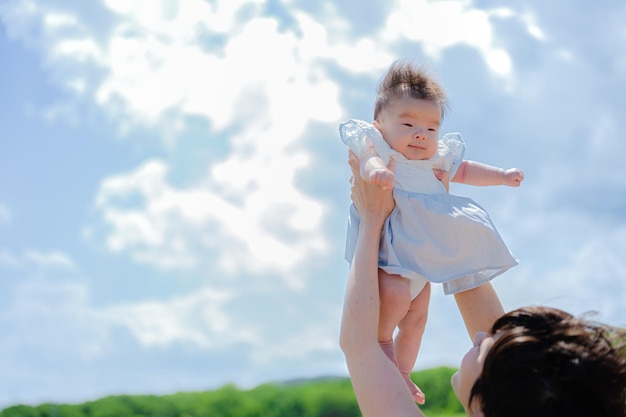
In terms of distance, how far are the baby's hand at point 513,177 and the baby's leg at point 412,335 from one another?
504 millimetres

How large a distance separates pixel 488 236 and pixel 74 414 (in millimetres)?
7042

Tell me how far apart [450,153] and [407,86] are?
0.29 m

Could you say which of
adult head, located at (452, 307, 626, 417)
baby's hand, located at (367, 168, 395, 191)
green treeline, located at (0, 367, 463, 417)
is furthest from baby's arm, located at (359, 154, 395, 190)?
green treeline, located at (0, 367, 463, 417)

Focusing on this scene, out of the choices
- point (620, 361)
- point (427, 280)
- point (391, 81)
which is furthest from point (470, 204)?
point (620, 361)

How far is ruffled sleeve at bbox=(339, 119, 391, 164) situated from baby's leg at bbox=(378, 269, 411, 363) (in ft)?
Answer: 1.28

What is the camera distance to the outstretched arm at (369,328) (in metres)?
2.02

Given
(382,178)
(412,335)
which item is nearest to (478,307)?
(412,335)

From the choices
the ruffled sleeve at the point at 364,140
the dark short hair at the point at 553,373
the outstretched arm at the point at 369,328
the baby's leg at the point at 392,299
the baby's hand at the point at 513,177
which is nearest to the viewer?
the dark short hair at the point at 553,373

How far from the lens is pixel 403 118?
2.51m

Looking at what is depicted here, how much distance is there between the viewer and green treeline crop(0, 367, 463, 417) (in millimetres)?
8531

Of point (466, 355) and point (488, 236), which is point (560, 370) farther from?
point (488, 236)

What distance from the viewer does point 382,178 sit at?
219cm

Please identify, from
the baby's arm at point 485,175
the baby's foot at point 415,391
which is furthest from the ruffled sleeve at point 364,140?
the baby's foot at point 415,391

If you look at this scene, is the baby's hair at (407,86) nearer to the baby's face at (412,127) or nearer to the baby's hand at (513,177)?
the baby's face at (412,127)
